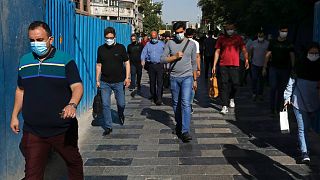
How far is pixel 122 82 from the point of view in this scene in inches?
306

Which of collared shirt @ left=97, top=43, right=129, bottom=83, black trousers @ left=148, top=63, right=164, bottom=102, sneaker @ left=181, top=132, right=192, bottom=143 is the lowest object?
sneaker @ left=181, top=132, right=192, bottom=143

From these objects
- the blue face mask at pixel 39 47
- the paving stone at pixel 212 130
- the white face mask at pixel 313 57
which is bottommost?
the paving stone at pixel 212 130

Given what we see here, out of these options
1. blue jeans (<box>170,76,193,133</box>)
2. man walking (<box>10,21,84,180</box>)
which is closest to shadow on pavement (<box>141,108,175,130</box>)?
blue jeans (<box>170,76,193,133</box>)

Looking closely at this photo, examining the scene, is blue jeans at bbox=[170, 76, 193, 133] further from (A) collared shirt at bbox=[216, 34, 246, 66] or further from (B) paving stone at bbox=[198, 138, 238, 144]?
(A) collared shirt at bbox=[216, 34, 246, 66]

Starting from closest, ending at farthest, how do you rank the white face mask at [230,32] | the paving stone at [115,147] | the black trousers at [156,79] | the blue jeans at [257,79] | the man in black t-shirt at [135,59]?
the paving stone at [115,147]
the white face mask at [230,32]
the blue jeans at [257,79]
the black trousers at [156,79]
the man in black t-shirt at [135,59]

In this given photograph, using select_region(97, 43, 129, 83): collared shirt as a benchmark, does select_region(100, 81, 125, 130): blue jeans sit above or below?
below

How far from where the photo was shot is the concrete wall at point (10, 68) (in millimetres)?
4684

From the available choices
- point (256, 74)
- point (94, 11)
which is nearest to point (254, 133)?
point (256, 74)

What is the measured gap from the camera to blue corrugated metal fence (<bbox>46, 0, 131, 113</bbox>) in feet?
22.6

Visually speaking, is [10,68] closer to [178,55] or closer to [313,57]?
[178,55]

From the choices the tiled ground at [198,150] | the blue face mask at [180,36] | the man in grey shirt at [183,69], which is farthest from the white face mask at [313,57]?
the blue face mask at [180,36]

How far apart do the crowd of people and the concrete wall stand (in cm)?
72

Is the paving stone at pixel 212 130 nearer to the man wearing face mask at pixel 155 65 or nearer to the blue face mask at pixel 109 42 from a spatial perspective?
the blue face mask at pixel 109 42

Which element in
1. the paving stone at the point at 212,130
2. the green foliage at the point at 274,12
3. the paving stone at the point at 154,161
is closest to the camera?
the paving stone at the point at 154,161
